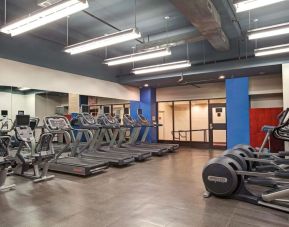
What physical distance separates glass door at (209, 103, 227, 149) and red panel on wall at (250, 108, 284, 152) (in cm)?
207

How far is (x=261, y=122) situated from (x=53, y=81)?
7399 millimetres

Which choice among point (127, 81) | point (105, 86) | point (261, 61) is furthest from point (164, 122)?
point (261, 61)

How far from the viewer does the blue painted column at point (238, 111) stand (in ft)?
26.8

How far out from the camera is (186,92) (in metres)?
11.1

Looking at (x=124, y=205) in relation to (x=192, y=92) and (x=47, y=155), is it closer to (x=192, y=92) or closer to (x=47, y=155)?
(x=47, y=155)

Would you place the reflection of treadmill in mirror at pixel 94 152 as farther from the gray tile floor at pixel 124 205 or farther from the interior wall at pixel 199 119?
the interior wall at pixel 199 119

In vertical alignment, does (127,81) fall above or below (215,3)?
below

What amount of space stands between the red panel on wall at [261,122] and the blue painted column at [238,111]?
167 mm

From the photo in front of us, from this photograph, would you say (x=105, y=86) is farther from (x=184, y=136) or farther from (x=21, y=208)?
(x=21, y=208)

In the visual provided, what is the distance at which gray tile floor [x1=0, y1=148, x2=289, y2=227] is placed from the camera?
296cm

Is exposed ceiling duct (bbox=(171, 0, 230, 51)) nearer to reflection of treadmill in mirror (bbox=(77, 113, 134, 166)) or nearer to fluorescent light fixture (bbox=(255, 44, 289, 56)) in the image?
fluorescent light fixture (bbox=(255, 44, 289, 56))

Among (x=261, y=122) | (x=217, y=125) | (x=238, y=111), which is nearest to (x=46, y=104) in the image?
(x=238, y=111)

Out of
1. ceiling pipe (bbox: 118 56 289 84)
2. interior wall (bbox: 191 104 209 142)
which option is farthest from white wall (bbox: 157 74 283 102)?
ceiling pipe (bbox: 118 56 289 84)

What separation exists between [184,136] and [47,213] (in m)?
9.12
